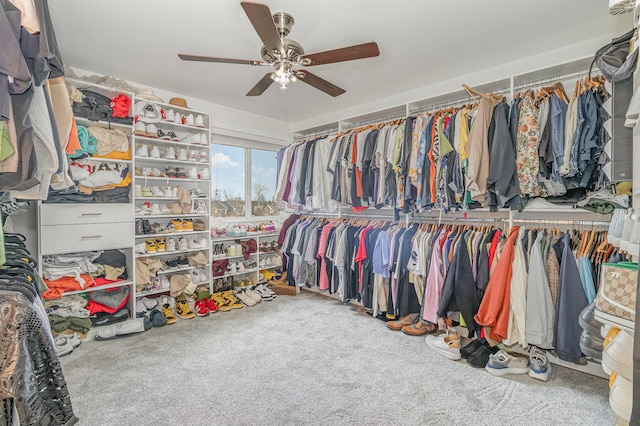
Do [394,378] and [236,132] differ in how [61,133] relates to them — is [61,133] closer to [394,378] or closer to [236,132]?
[394,378]

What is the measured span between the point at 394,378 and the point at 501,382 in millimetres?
703

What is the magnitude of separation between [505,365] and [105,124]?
3.84 m

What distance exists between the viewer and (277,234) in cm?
442

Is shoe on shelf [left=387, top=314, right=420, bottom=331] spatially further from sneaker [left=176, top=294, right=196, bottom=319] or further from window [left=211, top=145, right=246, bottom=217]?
window [left=211, top=145, right=246, bottom=217]

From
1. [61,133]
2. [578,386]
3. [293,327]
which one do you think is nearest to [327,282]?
[293,327]

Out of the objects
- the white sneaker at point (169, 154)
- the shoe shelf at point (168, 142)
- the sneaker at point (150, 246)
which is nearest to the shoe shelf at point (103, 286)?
the sneaker at point (150, 246)

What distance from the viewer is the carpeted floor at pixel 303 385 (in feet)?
5.44

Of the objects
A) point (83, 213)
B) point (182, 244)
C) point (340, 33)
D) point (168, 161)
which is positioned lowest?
point (182, 244)

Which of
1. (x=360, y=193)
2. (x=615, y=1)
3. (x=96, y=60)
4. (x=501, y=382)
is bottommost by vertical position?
(x=501, y=382)

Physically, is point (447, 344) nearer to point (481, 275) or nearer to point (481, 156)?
point (481, 275)

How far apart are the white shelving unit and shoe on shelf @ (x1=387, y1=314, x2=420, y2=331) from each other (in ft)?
6.87

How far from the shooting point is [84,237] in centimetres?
265

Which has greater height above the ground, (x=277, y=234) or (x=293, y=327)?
(x=277, y=234)

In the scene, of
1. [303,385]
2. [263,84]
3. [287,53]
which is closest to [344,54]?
[287,53]
